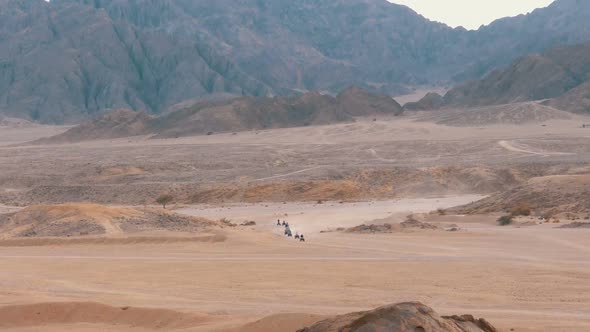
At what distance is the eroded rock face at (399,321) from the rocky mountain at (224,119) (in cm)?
14731

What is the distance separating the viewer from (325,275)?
26.2 m

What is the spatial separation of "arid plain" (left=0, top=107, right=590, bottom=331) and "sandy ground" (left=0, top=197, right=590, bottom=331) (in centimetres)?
9

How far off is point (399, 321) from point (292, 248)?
23.0 m


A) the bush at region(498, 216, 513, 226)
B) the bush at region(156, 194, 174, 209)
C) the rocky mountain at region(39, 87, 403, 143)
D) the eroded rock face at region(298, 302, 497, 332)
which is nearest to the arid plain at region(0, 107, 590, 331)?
the bush at region(498, 216, 513, 226)

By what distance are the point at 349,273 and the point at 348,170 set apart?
52.7 meters

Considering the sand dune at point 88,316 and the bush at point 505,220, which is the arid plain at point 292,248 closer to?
the sand dune at point 88,316

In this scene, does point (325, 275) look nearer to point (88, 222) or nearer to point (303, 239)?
point (303, 239)

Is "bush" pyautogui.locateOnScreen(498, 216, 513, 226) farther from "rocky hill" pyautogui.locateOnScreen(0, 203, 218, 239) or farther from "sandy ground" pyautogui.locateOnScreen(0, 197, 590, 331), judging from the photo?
"rocky hill" pyautogui.locateOnScreen(0, 203, 218, 239)

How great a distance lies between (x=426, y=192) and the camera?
7012 cm

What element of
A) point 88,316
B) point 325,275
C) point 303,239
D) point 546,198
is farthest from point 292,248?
point 546,198

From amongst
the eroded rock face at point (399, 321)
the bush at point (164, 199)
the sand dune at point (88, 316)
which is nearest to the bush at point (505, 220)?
the sand dune at point (88, 316)

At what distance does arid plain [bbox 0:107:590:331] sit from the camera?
61.6ft

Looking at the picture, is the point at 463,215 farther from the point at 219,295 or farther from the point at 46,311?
the point at 46,311

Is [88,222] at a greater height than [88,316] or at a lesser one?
lesser
